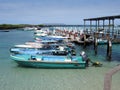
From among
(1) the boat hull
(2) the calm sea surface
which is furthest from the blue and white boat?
(2) the calm sea surface

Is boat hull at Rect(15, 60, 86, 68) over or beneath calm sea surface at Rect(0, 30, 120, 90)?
over

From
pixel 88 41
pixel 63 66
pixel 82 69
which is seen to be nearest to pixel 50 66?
pixel 63 66

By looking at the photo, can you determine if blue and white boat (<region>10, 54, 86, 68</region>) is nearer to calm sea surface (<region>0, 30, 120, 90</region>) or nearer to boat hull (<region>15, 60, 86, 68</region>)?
boat hull (<region>15, 60, 86, 68</region>)

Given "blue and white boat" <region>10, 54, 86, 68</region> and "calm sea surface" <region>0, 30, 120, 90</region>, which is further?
"blue and white boat" <region>10, 54, 86, 68</region>

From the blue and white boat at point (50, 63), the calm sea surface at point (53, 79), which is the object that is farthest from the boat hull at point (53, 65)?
the calm sea surface at point (53, 79)

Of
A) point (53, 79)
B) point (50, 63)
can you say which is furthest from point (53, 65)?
point (53, 79)

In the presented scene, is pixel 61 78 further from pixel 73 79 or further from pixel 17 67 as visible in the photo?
pixel 17 67

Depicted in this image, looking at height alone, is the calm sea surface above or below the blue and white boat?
below

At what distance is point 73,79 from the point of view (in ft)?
69.4

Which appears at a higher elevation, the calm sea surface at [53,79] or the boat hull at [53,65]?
the boat hull at [53,65]

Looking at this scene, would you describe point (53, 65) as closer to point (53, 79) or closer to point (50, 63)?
point (50, 63)

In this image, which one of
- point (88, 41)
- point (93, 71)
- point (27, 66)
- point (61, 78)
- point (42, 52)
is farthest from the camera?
point (88, 41)

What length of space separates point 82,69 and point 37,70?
4214mm

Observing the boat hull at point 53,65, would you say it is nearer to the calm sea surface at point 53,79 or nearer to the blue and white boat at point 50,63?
the blue and white boat at point 50,63
